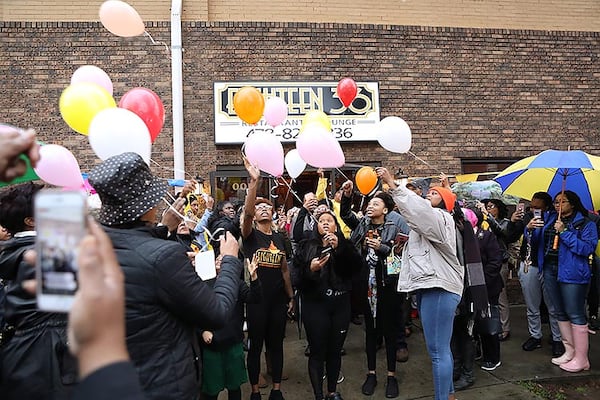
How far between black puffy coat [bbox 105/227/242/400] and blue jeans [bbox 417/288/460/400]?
217 cm

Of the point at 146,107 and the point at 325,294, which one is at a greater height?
the point at 146,107

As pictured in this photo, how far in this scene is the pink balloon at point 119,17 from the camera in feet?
14.1

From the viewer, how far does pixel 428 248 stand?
11.5 ft

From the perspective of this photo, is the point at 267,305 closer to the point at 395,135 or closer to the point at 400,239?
the point at 400,239

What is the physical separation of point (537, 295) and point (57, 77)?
298 inches

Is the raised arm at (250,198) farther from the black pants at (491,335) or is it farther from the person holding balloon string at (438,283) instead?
the black pants at (491,335)

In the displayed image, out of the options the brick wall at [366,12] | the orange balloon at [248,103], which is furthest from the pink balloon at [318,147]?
the brick wall at [366,12]

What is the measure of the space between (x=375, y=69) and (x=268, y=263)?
4.94m

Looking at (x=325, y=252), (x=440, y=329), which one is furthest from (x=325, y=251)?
(x=440, y=329)

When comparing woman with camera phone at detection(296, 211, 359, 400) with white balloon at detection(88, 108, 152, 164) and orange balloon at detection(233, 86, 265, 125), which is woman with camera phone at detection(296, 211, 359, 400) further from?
white balloon at detection(88, 108, 152, 164)

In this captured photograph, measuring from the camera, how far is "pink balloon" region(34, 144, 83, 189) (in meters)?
2.66

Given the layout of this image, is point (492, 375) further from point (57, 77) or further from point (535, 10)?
point (57, 77)

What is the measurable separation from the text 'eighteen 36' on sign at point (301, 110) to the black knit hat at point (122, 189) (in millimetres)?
5545

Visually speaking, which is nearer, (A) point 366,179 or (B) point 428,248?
(B) point 428,248
